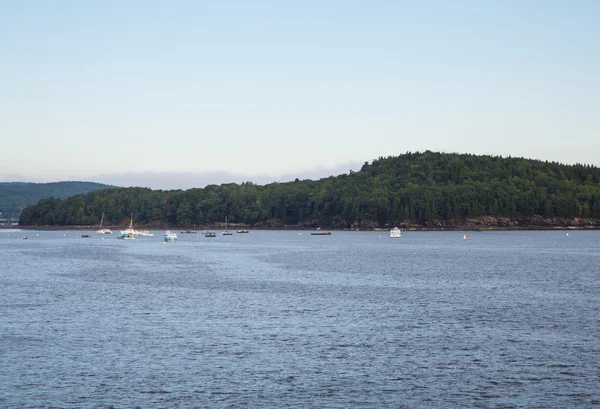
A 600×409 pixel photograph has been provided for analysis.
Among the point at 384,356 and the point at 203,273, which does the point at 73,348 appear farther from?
the point at 203,273

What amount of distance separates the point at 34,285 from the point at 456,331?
53.3 m

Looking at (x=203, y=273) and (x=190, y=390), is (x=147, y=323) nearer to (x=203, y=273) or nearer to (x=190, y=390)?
(x=190, y=390)

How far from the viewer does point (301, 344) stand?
42094 mm

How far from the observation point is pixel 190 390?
105ft

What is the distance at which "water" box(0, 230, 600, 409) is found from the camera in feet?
103

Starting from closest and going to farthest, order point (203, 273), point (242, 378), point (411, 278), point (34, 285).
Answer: point (242, 378) < point (34, 285) < point (411, 278) < point (203, 273)

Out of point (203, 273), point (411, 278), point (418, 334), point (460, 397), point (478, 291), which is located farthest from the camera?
point (203, 273)

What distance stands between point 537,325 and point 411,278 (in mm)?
38398

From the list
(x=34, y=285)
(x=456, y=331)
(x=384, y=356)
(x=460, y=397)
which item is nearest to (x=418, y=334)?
(x=456, y=331)

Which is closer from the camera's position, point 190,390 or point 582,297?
point 190,390

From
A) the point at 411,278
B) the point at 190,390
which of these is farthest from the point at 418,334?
the point at 411,278

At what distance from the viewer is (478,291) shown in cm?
7138

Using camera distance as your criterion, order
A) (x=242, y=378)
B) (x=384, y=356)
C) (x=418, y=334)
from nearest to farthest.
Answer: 1. (x=242, y=378)
2. (x=384, y=356)
3. (x=418, y=334)

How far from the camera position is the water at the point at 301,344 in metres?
31.3
